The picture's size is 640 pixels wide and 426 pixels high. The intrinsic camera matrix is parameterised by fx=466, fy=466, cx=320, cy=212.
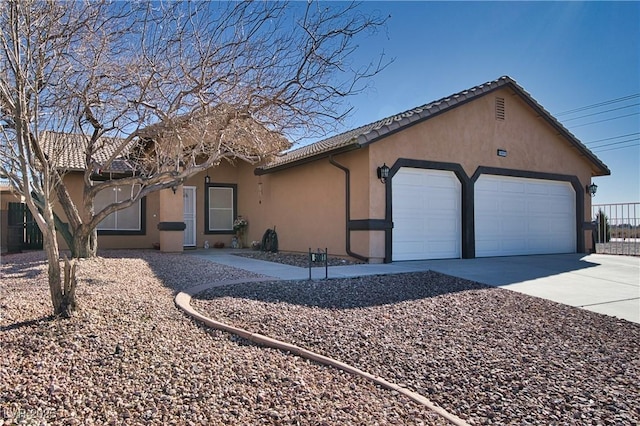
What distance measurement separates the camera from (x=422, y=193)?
12281mm

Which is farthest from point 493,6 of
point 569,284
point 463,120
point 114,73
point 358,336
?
point 358,336

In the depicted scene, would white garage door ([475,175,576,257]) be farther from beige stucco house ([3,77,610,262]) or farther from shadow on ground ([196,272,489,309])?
shadow on ground ([196,272,489,309])

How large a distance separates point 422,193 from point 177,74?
6842mm

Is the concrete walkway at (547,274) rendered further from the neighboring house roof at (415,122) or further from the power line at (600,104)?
the power line at (600,104)

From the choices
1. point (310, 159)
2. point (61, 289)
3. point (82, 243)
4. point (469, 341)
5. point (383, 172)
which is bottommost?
point (469, 341)

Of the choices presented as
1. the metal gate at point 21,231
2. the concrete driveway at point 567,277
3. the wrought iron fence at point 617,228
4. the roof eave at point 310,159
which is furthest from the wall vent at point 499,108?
the metal gate at point 21,231

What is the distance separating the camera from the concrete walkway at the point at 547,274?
24.3 ft

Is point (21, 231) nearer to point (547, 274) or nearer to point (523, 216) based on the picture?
point (547, 274)

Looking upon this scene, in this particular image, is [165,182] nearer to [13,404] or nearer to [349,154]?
[349,154]

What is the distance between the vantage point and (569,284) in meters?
8.84

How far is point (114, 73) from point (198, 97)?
4.82ft

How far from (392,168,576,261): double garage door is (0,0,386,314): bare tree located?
148 inches

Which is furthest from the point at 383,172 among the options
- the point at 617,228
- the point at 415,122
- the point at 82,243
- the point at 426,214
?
the point at 617,228

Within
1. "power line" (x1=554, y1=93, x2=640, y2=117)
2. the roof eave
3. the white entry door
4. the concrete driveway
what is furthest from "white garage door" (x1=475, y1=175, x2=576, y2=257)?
"power line" (x1=554, y1=93, x2=640, y2=117)
